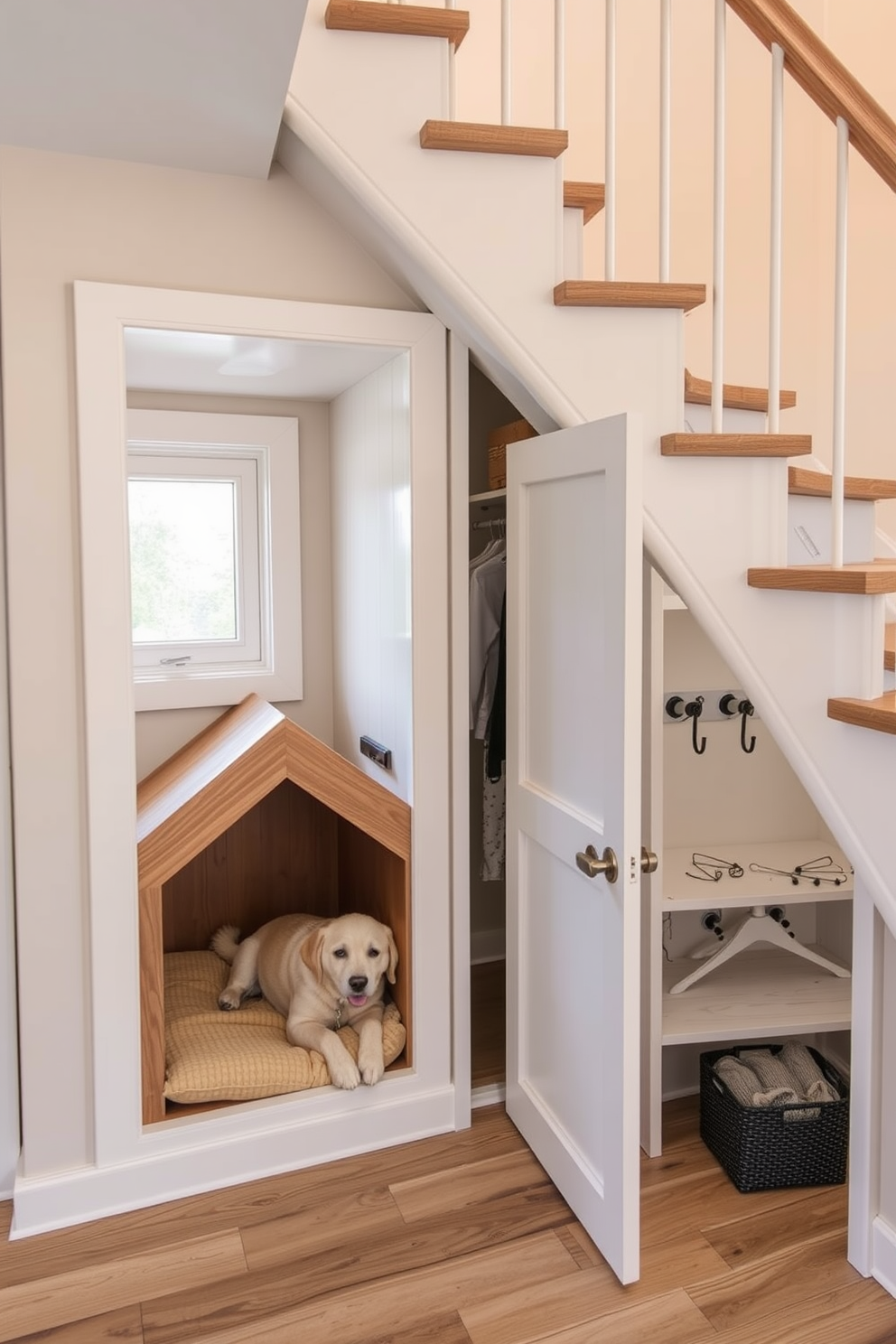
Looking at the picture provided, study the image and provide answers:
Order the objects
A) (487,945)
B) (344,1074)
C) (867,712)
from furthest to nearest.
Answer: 1. (487,945)
2. (344,1074)
3. (867,712)

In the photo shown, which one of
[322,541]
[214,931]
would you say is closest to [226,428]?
[322,541]

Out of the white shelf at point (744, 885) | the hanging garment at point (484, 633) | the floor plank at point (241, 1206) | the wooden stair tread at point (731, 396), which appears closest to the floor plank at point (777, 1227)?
the floor plank at point (241, 1206)

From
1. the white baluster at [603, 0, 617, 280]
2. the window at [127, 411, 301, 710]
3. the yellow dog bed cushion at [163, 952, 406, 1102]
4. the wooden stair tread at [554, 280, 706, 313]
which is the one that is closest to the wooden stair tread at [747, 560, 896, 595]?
the wooden stair tread at [554, 280, 706, 313]

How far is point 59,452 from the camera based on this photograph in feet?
6.54

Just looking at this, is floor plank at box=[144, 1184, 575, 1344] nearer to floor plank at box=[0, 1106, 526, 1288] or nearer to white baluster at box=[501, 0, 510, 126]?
floor plank at box=[0, 1106, 526, 1288]

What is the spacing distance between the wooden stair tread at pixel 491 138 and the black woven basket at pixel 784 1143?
202 centimetres

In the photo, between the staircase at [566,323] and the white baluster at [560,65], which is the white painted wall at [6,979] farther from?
the white baluster at [560,65]

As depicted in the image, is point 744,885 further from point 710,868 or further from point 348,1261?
point 348,1261

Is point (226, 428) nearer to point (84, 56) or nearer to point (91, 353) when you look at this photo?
point (91, 353)

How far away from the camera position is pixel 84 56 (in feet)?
5.16

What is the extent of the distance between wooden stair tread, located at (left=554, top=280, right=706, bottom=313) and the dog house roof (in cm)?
106

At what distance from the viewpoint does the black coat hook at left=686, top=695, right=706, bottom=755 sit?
2779 millimetres

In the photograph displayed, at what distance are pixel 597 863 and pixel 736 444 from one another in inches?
32.0

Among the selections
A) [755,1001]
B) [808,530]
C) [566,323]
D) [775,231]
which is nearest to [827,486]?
[808,530]
